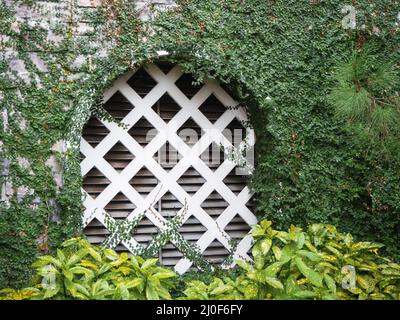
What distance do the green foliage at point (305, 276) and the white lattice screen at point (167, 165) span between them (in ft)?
2.93

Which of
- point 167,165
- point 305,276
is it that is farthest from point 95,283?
point 167,165

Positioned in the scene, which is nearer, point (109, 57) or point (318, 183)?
point (109, 57)

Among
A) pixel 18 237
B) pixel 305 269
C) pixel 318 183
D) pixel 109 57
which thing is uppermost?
pixel 109 57

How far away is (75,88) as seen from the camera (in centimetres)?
275

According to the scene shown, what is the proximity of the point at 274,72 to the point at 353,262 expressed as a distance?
1.35 m

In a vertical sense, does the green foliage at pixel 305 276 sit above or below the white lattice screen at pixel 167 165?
below

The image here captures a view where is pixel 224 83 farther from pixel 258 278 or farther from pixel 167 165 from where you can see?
pixel 258 278

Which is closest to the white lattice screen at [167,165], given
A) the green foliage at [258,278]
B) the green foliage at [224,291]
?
the green foliage at [258,278]

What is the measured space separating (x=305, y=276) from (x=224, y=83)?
1.47m

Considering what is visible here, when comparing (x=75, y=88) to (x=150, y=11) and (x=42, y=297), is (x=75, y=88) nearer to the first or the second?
(x=150, y=11)

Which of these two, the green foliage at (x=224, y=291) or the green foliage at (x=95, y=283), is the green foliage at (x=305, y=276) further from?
the green foliage at (x=95, y=283)

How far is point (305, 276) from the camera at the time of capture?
2.00 m

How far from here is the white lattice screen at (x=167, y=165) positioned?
2.97 metres
